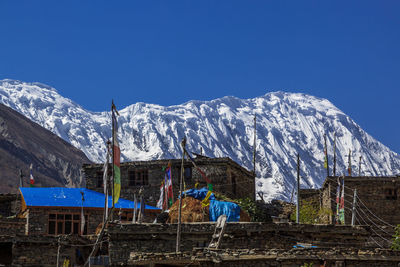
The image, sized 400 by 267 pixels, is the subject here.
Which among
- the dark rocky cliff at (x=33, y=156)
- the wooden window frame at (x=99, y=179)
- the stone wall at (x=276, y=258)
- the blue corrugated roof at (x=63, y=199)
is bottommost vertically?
the stone wall at (x=276, y=258)

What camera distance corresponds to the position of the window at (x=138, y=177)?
59.4 m

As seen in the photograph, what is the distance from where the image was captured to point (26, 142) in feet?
541

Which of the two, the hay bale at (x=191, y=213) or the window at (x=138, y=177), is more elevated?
the window at (x=138, y=177)

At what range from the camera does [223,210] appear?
45.7 m

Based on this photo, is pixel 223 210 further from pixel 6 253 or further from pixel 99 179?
pixel 99 179

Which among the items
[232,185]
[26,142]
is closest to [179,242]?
[232,185]

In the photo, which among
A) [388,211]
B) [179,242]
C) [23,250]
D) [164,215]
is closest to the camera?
[179,242]

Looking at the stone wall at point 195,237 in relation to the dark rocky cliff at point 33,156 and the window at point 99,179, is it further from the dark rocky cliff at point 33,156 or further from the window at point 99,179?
the dark rocky cliff at point 33,156

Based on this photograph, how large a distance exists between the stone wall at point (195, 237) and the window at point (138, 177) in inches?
805

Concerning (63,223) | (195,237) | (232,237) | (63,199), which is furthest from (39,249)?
(63,199)

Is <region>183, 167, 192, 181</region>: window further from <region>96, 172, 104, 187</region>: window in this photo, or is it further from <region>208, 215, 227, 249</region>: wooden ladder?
<region>208, 215, 227, 249</region>: wooden ladder

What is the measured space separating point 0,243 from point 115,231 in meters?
7.74

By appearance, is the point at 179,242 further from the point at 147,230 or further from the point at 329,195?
the point at 329,195

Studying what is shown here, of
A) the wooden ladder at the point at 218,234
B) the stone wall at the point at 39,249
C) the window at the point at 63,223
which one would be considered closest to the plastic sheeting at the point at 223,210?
the wooden ladder at the point at 218,234
